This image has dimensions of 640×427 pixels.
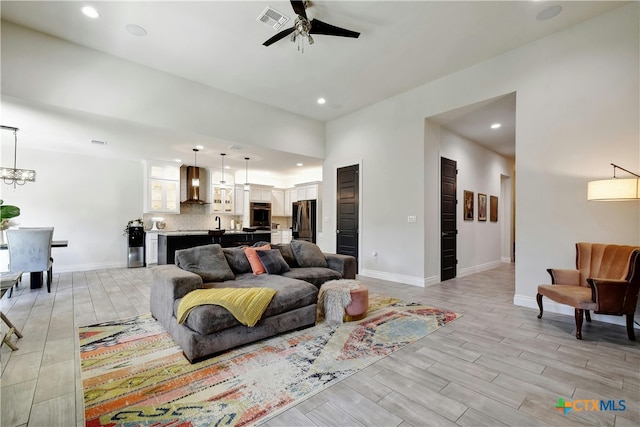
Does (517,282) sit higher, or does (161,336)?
(517,282)

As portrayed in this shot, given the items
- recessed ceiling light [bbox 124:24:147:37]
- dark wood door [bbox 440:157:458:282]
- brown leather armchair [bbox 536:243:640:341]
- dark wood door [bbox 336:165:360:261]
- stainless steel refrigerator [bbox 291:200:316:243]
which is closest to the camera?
brown leather armchair [bbox 536:243:640:341]

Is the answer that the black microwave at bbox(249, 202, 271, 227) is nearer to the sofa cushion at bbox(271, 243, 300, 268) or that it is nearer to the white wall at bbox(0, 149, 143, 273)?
the white wall at bbox(0, 149, 143, 273)

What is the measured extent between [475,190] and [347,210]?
9.90 feet

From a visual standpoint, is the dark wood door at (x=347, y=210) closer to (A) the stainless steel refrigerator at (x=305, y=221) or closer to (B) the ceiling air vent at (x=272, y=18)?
(A) the stainless steel refrigerator at (x=305, y=221)

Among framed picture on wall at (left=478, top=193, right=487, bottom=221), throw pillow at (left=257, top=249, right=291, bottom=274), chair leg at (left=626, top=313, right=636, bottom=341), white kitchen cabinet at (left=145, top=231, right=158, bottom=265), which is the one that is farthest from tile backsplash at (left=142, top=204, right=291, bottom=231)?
chair leg at (left=626, top=313, right=636, bottom=341)

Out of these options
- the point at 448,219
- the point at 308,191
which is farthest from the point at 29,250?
the point at 448,219

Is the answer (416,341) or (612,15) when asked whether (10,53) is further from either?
(612,15)

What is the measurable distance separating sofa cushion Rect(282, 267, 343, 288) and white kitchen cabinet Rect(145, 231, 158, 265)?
15.7ft

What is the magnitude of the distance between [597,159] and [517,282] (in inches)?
69.1

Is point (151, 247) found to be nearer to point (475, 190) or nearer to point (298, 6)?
point (298, 6)

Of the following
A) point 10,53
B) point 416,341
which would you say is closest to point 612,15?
point 416,341

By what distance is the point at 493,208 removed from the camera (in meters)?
6.98

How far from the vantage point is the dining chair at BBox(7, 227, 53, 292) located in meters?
4.15

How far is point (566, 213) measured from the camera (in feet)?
11.1
